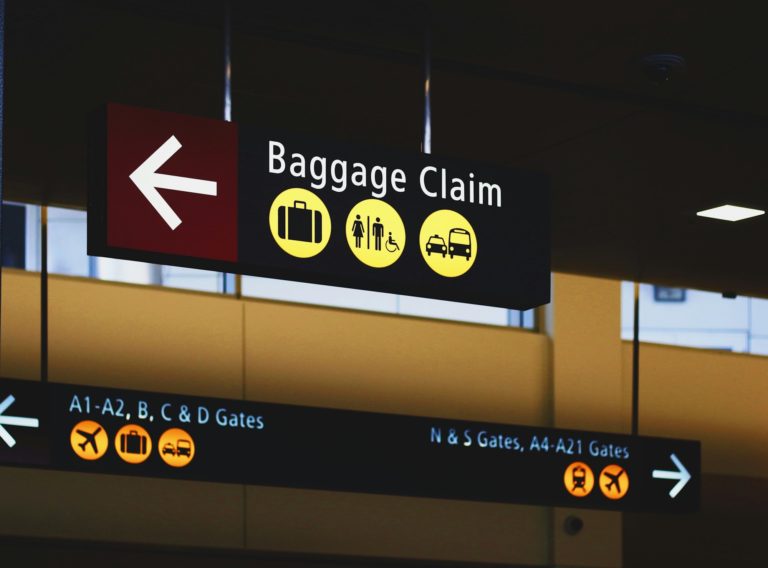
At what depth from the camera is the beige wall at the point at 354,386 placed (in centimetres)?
974

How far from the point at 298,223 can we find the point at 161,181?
0.44m

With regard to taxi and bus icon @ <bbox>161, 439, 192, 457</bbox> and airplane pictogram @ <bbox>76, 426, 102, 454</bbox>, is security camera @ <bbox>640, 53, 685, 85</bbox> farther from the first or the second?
airplane pictogram @ <bbox>76, 426, 102, 454</bbox>

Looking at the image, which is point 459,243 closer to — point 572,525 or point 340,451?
point 340,451

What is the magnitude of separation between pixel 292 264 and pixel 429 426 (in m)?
4.48

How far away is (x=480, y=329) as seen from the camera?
11.3 metres

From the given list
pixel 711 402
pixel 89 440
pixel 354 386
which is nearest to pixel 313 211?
pixel 89 440

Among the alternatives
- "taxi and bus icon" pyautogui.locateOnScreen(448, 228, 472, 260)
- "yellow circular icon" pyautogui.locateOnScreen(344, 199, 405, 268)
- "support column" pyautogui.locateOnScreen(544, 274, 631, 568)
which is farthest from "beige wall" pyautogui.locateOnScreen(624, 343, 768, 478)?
"yellow circular icon" pyautogui.locateOnScreen(344, 199, 405, 268)

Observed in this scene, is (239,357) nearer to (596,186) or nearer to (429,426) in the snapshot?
(429,426)

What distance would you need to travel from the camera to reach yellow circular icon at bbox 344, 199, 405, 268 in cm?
454

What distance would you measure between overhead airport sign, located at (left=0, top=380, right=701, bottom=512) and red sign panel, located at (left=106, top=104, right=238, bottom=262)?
3777mm

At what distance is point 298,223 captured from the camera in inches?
Answer: 176

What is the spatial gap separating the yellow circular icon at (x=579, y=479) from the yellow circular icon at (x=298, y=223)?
4.85 metres

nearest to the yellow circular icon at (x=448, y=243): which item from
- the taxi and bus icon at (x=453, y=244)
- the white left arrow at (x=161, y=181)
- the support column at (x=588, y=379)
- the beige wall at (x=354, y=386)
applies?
the taxi and bus icon at (x=453, y=244)

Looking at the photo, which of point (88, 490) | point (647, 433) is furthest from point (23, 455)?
point (647, 433)
